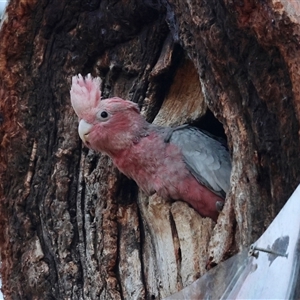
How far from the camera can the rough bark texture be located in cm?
271

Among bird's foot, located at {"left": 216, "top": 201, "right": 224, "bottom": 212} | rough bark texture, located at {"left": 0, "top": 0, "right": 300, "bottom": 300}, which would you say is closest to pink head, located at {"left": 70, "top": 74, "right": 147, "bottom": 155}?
rough bark texture, located at {"left": 0, "top": 0, "right": 300, "bottom": 300}

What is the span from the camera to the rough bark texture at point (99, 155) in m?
2.71

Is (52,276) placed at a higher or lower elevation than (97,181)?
lower

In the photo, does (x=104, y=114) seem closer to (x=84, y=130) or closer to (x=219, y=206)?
(x=84, y=130)

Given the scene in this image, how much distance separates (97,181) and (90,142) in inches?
8.2

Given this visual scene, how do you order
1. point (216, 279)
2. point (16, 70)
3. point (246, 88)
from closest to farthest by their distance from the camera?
point (216, 279), point (246, 88), point (16, 70)

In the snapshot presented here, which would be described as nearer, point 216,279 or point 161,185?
point 216,279

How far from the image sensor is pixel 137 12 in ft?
10.6

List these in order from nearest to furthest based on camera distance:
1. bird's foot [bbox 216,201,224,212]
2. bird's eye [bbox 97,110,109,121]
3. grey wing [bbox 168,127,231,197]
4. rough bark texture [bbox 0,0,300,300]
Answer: rough bark texture [bbox 0,0,300,300], bird's foot [bbox 216,201,224,212], grey wing [bbox 168,127,231,197], bird's eye [bbox 97,110,109,121]

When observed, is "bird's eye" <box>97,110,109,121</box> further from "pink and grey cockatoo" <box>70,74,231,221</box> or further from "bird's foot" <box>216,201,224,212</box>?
"bird's foot" <box>216,201,224,212</box>

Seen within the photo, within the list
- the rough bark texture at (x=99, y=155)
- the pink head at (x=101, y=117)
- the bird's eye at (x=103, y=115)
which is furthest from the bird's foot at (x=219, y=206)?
the bird's eye at (x=103, y=115)

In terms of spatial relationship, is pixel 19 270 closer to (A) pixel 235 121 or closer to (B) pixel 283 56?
(A) pixel 235 121

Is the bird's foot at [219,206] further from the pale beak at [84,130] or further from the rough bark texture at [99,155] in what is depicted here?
Answer: the pale beak at [84,130]

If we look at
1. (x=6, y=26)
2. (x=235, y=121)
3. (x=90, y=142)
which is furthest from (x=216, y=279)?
(x=6, y=26)
